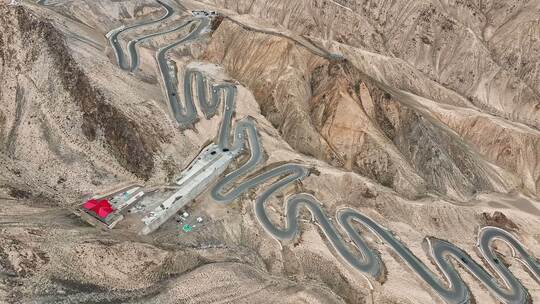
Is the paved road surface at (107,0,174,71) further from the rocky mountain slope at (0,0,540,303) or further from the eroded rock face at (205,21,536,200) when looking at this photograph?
the eroded rock face at (205,21,536,200)

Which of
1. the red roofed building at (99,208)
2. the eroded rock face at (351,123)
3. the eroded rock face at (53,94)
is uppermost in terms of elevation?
the eroded rock face at (351,123)

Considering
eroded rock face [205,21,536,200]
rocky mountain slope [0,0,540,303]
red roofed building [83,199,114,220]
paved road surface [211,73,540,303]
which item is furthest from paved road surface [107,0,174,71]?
red roofed building [83,199,114,220]

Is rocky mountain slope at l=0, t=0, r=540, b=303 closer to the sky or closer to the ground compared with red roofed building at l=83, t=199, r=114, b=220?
closer to the sky

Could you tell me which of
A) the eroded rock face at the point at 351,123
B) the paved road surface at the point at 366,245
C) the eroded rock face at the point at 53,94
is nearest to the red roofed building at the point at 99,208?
the eroded rock face at the point at 53,94

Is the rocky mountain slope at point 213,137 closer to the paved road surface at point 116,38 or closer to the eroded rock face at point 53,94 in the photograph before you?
the eroded rock face at point 53,94

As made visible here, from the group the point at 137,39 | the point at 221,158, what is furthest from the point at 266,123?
the point at 137,39
